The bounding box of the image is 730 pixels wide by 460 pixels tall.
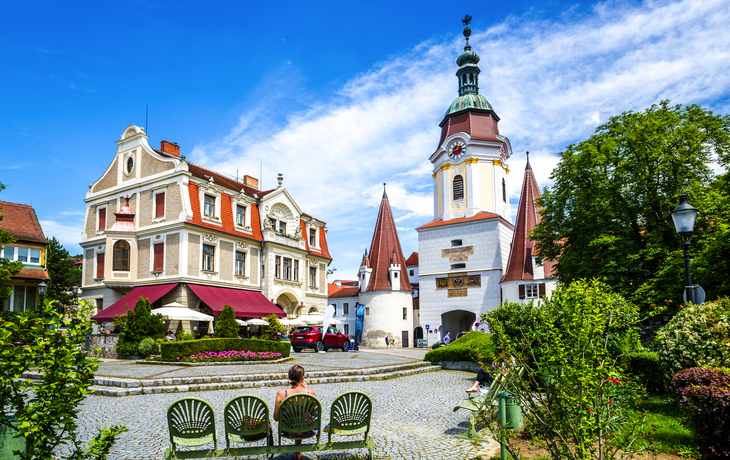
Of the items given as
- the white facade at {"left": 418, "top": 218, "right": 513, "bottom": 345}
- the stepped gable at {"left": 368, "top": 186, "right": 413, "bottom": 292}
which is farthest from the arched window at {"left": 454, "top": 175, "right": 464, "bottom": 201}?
the stepped gable at {"left": 368, "top": 186, "right": 413, "bottom": 292}

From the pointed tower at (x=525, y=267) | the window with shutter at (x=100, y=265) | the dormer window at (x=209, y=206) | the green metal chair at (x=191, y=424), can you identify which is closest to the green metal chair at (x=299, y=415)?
the green metal chair at (x=191, y=424)

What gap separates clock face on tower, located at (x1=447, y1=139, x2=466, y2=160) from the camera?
45219 mm

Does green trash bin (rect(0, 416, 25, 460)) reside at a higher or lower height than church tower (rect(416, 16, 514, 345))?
lower

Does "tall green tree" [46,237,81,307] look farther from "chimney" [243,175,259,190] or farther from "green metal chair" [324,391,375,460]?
"green metal chair" [324,391,375,460]

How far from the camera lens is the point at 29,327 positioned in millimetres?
4184

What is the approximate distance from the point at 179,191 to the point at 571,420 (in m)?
28.1

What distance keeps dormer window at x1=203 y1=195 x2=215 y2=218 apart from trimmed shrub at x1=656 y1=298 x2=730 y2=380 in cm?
2644

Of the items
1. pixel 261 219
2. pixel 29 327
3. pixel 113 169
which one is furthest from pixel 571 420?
pixel 113 169

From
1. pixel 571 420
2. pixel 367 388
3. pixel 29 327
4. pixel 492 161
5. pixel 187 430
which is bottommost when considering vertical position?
pixel 367 388

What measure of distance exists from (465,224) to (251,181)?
19.3 m

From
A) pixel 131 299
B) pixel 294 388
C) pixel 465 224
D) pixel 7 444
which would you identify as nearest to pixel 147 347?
pixel 131 299

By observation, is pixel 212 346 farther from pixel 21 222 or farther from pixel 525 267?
pixel 525 267

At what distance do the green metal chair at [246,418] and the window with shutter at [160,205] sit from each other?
86.8ft

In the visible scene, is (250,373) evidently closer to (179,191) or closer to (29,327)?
(29,327)
